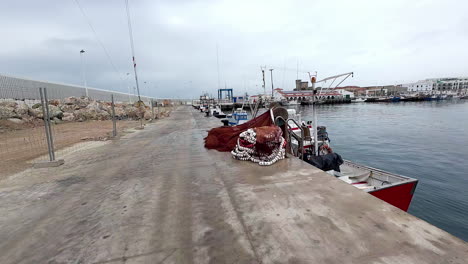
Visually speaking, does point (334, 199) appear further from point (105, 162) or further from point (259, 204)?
point (105, 162)

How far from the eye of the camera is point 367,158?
1403 centimetres

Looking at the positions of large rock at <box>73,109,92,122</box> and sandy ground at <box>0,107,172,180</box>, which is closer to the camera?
Answer: sandy ground at <box>0,107,172,180</box>

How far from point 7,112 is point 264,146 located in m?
26.0

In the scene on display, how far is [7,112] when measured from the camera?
64.4 feet

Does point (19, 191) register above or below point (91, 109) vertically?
below

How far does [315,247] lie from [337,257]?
0.75ft

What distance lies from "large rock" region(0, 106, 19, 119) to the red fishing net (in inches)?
857

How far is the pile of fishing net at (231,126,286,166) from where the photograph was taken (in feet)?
18.5

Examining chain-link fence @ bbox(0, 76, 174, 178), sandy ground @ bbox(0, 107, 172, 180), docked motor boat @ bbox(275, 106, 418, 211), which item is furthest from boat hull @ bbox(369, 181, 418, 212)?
chain-link fence @ bbox(0, 76, 174, 178)

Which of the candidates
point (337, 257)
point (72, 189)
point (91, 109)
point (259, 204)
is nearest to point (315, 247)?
point (337, 257)

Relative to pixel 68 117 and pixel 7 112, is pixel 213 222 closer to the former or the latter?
pixel 7 112

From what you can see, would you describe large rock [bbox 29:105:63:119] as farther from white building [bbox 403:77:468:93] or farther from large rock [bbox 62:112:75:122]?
white building [bbox 403:77:468:93]

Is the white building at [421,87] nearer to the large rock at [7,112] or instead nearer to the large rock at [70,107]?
the large rock at [70,107]

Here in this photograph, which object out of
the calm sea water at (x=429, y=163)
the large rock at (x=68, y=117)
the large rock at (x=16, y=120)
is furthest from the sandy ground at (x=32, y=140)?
the calm sea water at (x=429, y=163)
